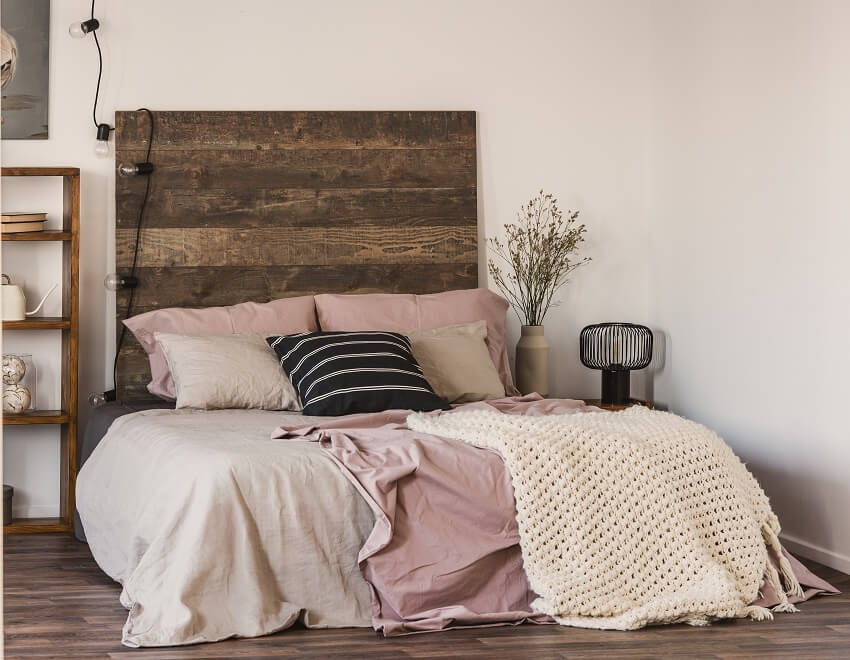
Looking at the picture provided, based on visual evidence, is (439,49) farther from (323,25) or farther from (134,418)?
(134,418)

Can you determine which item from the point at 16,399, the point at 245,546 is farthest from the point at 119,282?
the point at 245,546

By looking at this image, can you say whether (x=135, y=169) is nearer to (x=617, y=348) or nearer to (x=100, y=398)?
(x=100, y=398)

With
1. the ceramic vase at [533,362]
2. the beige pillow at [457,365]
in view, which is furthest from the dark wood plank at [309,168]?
the beige pillow at [457,365]

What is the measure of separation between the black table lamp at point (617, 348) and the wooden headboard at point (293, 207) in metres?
0.65

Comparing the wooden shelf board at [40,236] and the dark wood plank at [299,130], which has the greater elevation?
the dark wood plank at [299,130]

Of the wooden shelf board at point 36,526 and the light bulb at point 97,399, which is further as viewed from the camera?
the light bulb at point 97,399

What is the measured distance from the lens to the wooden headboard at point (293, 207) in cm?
458

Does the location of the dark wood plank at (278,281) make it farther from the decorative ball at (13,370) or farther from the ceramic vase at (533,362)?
the decorative ball at (13,370)

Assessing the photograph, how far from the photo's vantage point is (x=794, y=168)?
388 cm

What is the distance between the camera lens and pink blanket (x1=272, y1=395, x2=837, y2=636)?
2770 mm

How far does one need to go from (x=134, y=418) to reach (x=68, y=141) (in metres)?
1.49

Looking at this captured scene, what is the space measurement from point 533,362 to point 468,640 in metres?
2.15

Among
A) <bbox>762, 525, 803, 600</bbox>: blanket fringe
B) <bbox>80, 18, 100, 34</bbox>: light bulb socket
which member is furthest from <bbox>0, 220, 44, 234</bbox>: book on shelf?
<bbox>762, 525, 803, 600</bbox>: blanket fringe

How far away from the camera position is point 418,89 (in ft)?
15.8
